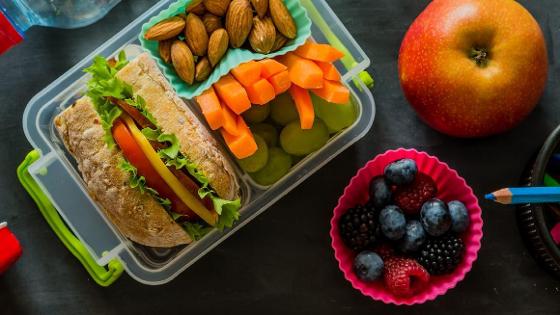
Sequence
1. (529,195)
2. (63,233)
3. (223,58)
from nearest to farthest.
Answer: (529,195), (223,58), (63,233)

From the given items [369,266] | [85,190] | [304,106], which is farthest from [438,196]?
[85,190]

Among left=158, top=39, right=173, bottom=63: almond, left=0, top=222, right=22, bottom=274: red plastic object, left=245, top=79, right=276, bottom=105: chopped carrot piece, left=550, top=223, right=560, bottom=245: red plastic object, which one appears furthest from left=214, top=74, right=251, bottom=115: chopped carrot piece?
left=550, top=223, right=560, bottom=245: red plastic object

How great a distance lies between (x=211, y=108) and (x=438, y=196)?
1.51ft

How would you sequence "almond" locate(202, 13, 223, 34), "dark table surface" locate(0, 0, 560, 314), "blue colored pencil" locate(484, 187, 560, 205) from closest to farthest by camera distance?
"blue colored pencil" locate(484, 187, 560, 205)
"almond" locate(202, 13, 223, 34)
"dark table surface" locate(0, 0, 560, 314)

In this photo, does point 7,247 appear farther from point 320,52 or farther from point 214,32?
point 320,52

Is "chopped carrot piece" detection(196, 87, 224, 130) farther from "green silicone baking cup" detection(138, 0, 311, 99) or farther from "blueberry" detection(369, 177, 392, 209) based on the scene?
"blueberry" detection(369, 177, 392, 209)

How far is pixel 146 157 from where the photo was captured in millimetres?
1041

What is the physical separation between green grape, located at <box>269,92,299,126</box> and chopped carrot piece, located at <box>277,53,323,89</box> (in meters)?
0.06

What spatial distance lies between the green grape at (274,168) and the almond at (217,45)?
0.65ft

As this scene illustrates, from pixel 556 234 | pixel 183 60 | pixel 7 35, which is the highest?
pixel 7 35

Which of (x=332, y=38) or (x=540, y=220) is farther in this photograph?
(x=332, y=38)

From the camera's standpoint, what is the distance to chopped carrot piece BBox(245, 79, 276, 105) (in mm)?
1055

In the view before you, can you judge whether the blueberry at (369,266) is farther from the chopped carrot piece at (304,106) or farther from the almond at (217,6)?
the almond at (217,6)

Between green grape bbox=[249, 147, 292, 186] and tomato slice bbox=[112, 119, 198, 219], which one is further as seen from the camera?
green grape bbox=[249, 147, 292, 186]
